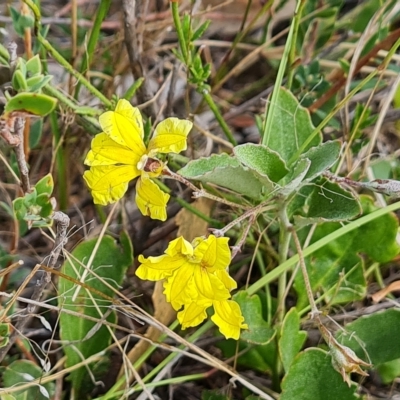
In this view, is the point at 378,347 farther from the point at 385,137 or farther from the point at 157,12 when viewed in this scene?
the point at 157,12

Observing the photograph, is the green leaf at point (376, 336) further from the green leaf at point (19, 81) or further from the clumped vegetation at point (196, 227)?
the green leaf at point (19, 81)

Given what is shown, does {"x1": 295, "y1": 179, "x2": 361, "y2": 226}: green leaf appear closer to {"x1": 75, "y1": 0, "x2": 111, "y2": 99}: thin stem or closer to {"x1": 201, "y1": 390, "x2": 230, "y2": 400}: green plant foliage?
{"x1": 201, "y1": 390, "x2": 230, "y2": 400}: green plant foliage

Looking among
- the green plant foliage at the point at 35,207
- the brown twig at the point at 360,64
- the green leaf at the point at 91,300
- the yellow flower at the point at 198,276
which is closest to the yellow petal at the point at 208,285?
the yellow flower at the point at 198,276

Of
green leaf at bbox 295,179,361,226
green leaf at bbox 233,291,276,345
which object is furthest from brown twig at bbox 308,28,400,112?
green leaf at bbox 233,291,276,345

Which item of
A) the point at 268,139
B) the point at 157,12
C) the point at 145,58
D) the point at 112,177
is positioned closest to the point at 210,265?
the point at 112,177

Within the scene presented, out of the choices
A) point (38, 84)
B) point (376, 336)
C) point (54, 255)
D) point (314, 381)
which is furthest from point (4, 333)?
point (376, 336)

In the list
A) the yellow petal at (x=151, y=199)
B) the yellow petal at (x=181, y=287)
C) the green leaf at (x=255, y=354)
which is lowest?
the green leaf at (x=255, y=354)

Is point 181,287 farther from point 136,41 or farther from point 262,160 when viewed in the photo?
point 136,41
